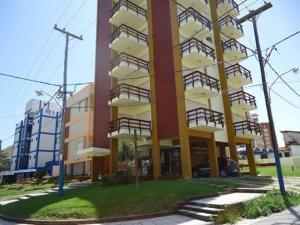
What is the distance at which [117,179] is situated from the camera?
2003 centimetres

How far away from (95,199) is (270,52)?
1310cm

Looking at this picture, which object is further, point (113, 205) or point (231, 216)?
point (113, 205)

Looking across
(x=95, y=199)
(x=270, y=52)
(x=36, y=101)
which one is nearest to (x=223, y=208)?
(x=95, y=199)

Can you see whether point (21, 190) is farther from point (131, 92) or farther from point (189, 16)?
point (189, 16)

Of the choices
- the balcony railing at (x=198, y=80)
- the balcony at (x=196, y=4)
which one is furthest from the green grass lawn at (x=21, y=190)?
the balcony at (x=196, y=4)

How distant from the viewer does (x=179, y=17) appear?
25.4 meters

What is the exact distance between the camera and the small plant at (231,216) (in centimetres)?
1005

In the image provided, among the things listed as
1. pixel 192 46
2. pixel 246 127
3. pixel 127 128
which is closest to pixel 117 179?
pixel 127 128

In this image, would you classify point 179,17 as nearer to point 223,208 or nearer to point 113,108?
point 113,108

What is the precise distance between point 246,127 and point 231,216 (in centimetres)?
1811

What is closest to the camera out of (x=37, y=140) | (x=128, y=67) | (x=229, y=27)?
(x=128, y=67)

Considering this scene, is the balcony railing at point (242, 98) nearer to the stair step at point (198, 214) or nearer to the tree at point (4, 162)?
the stair step at point (198, 214)

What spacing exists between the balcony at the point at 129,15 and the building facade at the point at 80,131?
14.9 m

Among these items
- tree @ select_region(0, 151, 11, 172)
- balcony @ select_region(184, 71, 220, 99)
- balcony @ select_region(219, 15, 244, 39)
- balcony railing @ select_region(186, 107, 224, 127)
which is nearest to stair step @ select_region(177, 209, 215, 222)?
balcony railing @ select_region(186, 107, 224, 127)
